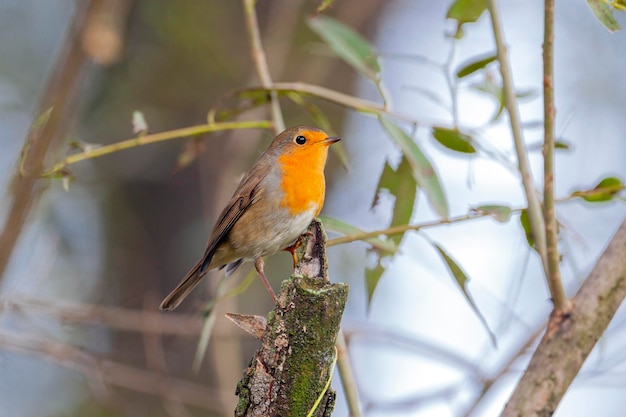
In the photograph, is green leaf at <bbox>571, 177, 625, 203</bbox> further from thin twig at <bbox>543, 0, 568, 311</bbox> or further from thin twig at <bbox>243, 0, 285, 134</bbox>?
thin twig at <bbox>243, 0, 285, 134</bbox>

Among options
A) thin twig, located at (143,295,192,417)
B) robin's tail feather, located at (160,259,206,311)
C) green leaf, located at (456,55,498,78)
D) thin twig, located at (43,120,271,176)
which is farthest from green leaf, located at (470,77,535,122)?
thin twig, located at (143,295,192,417)

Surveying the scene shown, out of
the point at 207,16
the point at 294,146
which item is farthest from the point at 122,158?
the point at 294,146

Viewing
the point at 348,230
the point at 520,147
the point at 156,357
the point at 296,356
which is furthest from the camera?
the point at 156,357

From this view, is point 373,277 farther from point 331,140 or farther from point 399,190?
point 331,140

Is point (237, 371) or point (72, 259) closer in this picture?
point (237, 371)

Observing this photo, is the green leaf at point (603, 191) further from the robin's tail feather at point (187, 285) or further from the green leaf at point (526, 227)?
the robin's tail feather at point (187, 285)

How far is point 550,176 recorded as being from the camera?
200 cm

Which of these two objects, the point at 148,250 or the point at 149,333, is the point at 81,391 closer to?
the point at 148,250

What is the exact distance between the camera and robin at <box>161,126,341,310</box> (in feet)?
11.2

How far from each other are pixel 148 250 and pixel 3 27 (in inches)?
99.5

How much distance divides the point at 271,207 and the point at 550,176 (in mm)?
1677

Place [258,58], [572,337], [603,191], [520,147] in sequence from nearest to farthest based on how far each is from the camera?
[572,337] < [520,147] < [603,191] < [258,58]

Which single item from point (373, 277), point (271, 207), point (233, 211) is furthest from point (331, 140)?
point (373, 277)

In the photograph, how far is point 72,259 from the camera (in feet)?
19.2
